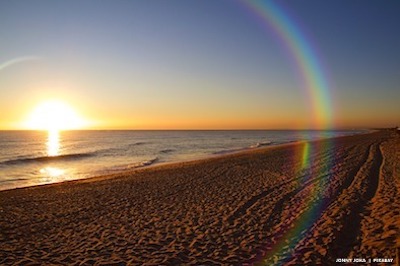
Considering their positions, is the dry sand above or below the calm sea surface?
above

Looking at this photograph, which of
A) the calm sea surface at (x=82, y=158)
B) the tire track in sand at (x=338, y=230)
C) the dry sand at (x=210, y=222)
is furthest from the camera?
the calm sea surface at (x=82, y=158)

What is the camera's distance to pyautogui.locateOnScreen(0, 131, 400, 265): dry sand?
25.7 feet

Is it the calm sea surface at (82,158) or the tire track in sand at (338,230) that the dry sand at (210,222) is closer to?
the tire track in sand at (338,230)

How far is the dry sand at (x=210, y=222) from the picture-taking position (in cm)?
782

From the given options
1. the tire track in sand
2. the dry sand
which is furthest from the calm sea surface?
the tire track in sand

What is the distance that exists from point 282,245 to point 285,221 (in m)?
2.09

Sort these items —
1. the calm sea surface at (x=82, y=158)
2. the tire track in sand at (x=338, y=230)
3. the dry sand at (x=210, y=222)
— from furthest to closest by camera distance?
1. the calm sea surface at (x=82, y=158)
2. the dry sand at (x=210, y=222)
3. the tire track in sand at (x=338, y=230)

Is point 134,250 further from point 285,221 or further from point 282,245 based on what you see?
point 285,221

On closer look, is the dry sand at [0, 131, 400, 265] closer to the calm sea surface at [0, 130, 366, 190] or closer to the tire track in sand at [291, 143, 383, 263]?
the tire track in sand at [291, 143, 383, 263]

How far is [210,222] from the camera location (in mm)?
10633

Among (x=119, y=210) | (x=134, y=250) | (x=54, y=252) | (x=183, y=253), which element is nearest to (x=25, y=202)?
(x=119, y=210)

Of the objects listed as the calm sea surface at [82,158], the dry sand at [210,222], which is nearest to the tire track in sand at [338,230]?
the dry sand at [210,222]

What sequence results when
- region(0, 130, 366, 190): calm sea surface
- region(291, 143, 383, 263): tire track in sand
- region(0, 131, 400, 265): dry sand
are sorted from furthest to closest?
region(0, 130, 366, 190): calm sea surface
region(0, 131, 400, 265): dry sand
region(291, 143, 383, 263): tire track in sand

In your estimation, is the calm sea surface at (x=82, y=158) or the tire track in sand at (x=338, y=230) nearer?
the tire track in sand at (x=338, y=230)
